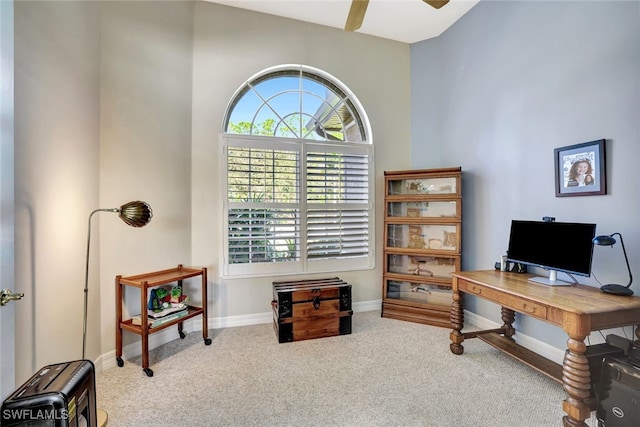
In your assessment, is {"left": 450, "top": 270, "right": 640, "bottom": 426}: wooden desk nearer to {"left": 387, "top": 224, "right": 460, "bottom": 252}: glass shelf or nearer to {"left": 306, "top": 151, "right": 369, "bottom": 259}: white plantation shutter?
{"left": 387, "top": 224, "right": 460, "bottom": 252}: glass shelf

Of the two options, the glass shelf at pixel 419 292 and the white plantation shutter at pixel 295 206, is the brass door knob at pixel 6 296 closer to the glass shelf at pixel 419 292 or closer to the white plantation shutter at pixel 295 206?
the white plantation shutter at pixel 295 206

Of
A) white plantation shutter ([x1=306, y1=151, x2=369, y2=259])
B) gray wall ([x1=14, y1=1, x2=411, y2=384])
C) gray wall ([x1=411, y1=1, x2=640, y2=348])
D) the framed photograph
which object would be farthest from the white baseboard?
the framed photograph

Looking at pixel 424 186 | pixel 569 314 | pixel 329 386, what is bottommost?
pixel 329 386

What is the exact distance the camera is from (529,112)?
2590mm

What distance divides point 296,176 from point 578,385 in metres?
2.82

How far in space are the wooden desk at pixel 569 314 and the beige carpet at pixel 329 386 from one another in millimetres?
169

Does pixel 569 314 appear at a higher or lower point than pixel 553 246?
lower

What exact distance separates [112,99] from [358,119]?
258 cm

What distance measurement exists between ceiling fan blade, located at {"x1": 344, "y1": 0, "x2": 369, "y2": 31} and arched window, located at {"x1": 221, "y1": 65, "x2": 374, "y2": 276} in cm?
109

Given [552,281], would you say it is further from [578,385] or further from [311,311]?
[311,311]

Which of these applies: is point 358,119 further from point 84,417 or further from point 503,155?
point 84,417

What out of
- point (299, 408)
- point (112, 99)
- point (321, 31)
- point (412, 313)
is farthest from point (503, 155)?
point (112, 99)

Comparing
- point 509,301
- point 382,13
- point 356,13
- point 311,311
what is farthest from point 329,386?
point 382,13

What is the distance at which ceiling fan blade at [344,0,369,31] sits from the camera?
84.7 inches
